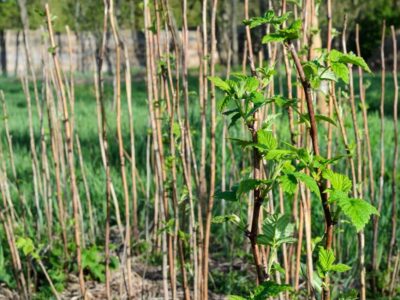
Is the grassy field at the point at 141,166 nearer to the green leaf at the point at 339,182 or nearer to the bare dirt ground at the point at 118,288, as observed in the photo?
the bare dirt ground at the point at 118,288

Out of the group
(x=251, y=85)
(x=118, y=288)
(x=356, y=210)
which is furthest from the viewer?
(x=118, y=288)

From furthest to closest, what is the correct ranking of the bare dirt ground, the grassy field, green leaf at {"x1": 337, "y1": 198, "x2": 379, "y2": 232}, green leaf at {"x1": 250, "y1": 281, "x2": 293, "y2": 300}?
the grassy field
the bare dirt ground
green leaf at {"x1": 250, "y1": 281, "x2": 293, "y2": 300}
green leaf at {"x1": 337, "y1": 198, "x2": 379, "y2": 232}

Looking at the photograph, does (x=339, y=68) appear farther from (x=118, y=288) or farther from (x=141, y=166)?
(x=141, y=166)

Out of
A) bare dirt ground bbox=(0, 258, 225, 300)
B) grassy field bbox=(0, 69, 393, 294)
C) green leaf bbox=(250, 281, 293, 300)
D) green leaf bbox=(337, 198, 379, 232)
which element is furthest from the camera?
grassy field bbox=(0, 69, 393, 294)

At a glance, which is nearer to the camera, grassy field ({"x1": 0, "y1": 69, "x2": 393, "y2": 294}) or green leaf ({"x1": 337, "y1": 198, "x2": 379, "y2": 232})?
green leaf ({"x1": 337, "y1": 198, "x2": 379, "y2": 232})

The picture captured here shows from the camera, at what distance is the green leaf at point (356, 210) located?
0.90m

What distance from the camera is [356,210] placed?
0.91m

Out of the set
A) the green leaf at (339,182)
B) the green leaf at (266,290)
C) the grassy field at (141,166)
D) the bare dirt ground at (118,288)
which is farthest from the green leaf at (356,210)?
the bare dirt ground at (118,288)

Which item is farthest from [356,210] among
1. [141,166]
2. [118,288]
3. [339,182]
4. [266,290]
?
[141,166]

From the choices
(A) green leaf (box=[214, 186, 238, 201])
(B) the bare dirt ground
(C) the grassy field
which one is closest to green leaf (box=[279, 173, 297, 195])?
(A) green leaf (box=[214, 186, 238, 201])

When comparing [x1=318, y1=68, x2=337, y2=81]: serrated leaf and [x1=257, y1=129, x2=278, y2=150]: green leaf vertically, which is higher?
[x1=318, y1=68, x2=337, y2=81]: serrated leaf

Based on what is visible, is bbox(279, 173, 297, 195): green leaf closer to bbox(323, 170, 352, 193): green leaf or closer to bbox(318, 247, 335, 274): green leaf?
bbox(323, 170, 352, 193): green leaf

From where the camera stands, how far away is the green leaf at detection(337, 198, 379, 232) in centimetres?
90

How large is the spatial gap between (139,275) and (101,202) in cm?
63
